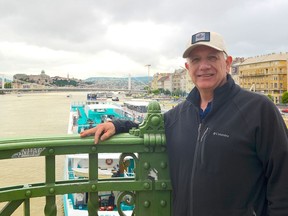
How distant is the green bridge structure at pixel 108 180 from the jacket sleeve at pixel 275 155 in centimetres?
64

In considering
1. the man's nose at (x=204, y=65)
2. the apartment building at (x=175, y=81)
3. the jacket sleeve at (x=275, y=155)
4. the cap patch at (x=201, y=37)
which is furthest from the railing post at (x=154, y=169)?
the apartment building at (x=175, y=81)

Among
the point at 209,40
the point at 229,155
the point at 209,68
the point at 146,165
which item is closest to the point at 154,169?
the point at 146,165

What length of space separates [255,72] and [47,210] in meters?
73.7

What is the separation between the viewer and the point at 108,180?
7.45 ft

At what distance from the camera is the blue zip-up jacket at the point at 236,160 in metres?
1.81

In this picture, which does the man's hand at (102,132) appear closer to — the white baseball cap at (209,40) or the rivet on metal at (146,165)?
the rivet on metal at (146,165)

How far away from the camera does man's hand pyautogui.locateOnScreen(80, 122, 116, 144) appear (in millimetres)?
2170

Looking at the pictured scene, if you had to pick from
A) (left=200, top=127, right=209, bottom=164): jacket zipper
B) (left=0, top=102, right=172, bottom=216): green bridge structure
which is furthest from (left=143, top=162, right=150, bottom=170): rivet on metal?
(left=200, top=127, right=209, bottom=164): jacket zipper

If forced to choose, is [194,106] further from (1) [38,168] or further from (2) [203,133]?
(1) [38,168]

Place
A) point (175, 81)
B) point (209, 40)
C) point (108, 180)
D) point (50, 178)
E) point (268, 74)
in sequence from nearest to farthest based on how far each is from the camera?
point (209, 40) < point (50, 178) < point (108, 180) < point (268, 74) < point (175, 81)

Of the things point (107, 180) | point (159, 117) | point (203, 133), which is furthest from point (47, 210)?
point (203, 133)

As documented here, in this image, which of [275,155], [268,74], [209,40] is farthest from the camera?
[268,74]

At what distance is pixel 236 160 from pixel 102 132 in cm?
87

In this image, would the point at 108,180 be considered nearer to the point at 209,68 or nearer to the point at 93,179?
the point at 93,179
